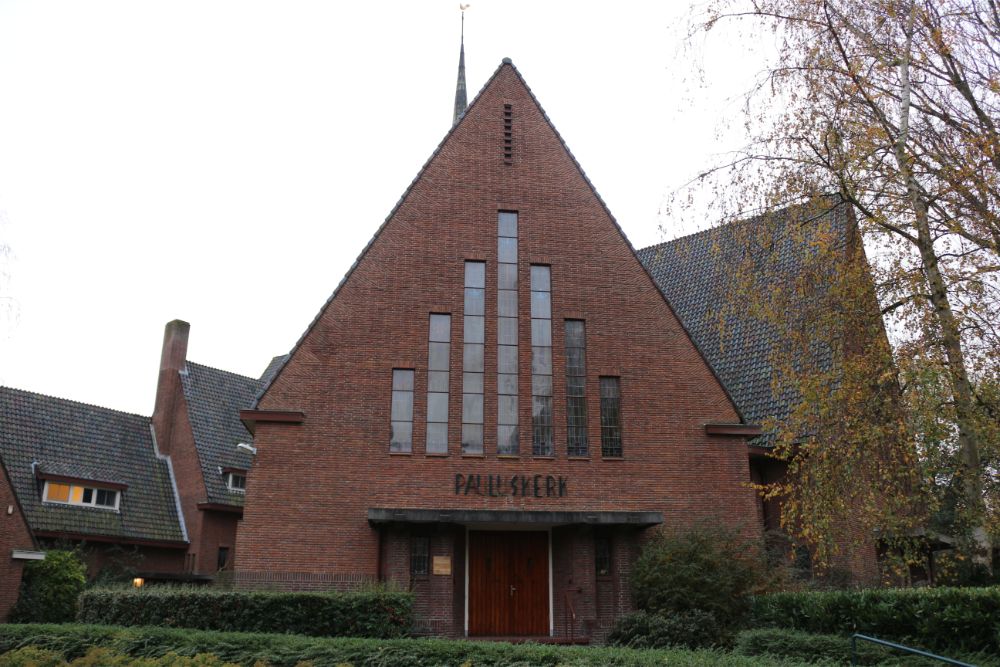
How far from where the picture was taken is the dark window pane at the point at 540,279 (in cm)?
2345

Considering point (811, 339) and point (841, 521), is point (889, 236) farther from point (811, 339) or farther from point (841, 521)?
point (841, 521)

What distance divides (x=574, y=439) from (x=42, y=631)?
1225cm

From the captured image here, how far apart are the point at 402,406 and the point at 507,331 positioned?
3.37m

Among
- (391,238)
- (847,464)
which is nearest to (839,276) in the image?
(847,464)

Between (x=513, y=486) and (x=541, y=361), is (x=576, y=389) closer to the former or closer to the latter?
(x=541, y=361)

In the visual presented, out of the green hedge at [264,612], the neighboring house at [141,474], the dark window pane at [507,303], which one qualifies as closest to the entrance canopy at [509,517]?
the green hedge at [264,612]

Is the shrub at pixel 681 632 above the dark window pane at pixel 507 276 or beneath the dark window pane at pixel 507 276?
beneath

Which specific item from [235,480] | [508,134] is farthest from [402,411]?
[235,480]

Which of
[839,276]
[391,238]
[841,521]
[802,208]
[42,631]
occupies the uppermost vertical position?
[391,238]

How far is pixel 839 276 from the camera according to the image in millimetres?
14094

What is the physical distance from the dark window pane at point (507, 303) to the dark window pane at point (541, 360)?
1.16m

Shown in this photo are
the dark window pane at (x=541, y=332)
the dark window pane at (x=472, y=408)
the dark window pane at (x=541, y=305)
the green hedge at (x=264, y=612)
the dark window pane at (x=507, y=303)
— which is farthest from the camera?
the dark window pane at (x=541, y=305)

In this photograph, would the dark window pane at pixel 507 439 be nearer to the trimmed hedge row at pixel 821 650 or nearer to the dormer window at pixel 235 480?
the trimmed hedge row at pixel 821 650

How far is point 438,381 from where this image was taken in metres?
22.2
